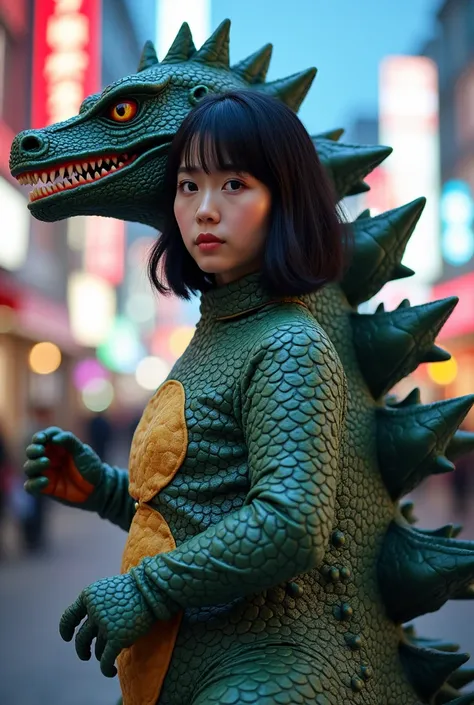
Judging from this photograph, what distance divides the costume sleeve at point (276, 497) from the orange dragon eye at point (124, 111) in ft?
2.20

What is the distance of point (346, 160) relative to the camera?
1.86m

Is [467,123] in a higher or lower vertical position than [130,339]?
higher

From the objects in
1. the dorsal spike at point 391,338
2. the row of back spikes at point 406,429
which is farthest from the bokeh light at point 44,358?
the dorsal spike at point 391,338

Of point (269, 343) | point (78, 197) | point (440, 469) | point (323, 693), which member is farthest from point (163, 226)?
point (323, 693)

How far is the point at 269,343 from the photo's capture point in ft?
4.37

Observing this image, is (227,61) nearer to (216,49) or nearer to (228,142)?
(216,49)

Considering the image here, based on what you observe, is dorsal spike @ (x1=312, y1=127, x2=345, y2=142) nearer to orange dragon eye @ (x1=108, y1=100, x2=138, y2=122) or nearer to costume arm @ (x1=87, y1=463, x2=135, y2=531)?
orange dragon eye @ (x1=108, y1=100, x2=138, y2=122)

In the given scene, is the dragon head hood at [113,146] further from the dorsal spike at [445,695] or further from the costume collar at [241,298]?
the dorsal spike at [445,695]

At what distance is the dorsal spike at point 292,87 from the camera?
1.81m

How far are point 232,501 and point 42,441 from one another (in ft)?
1.79

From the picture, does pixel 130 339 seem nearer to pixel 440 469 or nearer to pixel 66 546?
pixel 66 546

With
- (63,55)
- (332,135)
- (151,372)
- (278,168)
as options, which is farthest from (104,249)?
(151,372)

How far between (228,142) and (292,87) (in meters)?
0.53

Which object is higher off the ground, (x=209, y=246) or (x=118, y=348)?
(x=118, y=348)
